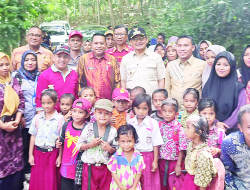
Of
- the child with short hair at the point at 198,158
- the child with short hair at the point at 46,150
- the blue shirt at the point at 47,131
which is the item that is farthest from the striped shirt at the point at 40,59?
the child with short hair at the point at 198,158

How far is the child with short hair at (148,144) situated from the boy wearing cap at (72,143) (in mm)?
712

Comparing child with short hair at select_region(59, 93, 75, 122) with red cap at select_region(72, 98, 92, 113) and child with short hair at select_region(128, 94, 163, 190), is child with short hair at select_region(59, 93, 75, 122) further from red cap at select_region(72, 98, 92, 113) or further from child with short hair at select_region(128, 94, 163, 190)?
child with short hair at select_region(128, 94, 163, 190)

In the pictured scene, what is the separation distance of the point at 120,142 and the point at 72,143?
Result: 30.4 inches

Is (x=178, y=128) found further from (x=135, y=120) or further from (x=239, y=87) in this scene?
(x=239, y=87)

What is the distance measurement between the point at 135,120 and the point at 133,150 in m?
0.52

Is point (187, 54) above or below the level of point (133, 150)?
above

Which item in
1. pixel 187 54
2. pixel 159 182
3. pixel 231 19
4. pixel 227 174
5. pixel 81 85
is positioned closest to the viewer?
pixel 227 174

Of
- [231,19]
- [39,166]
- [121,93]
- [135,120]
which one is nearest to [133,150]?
[135,120]

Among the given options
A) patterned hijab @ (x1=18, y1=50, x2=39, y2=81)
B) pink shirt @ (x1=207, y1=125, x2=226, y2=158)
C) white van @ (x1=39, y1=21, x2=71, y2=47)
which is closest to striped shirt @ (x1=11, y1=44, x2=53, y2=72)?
patterned hijab @ (x1=18, y1=50, x2=39, y2=81)

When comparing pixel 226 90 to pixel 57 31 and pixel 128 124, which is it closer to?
pixel 128 124

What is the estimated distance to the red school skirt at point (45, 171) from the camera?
3.94m

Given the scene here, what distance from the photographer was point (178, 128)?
3.86m

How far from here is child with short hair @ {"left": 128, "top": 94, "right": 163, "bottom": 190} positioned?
12.3ft

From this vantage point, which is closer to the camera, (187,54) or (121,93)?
(121,93)
